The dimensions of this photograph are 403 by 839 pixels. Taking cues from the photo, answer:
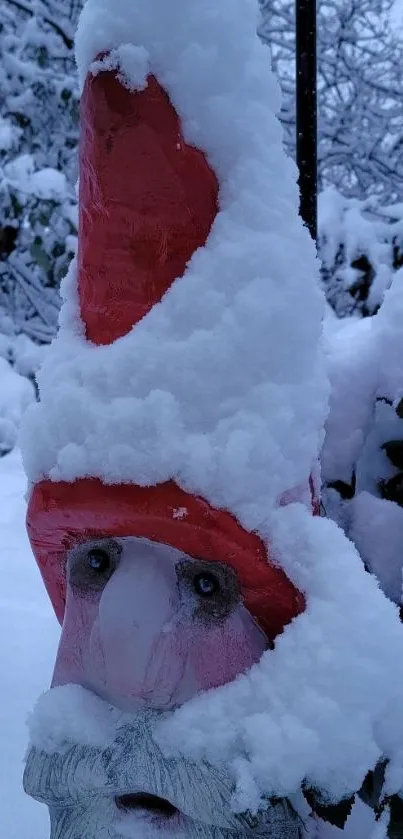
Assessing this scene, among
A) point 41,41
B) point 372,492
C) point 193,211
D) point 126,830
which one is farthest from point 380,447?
point 41,41

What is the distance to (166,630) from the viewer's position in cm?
84

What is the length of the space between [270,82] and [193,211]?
18 centimetres

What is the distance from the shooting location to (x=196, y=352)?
31.5 inches

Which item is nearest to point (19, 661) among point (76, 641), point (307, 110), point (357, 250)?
point (76, 641)

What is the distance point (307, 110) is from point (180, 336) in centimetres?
72

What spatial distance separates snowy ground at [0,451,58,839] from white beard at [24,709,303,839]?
2.48 feet

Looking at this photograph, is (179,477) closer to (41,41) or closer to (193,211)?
(193,211)

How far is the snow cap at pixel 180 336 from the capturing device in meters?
0.80

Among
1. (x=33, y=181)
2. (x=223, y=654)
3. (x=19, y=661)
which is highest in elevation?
(x=33, y=181)

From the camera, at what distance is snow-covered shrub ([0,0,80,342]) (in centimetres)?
375

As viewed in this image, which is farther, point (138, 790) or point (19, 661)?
point (19, 661)

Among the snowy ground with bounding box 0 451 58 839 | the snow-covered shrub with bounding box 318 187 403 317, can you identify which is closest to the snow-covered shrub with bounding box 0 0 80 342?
the snowy ground with bounding box 0 451 58 839

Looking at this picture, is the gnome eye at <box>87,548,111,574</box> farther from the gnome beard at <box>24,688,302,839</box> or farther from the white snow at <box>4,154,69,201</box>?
the white snow at <box>4,154,69,201</box>

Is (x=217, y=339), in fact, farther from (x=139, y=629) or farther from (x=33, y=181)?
(x=33, y=181)
